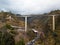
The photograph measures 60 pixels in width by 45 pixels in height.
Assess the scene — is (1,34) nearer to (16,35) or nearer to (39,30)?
(16,35)

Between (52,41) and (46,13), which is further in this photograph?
(46,13)

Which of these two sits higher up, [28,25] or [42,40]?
[28,25]

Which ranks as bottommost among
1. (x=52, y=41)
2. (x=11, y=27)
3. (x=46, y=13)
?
(x=52, y=41)

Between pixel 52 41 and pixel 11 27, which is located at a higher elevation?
pixel 11 27

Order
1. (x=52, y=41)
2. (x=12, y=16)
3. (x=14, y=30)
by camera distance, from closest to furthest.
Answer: (x=52, y=41) → (x=14, y=30) → (x=12, y=16)

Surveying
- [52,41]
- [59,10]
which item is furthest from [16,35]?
[59,10]

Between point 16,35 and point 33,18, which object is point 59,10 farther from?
point 16,35

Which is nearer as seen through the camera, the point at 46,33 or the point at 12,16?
the point at 46,33

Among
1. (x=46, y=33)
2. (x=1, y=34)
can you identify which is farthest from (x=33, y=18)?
(x=1, y=34)

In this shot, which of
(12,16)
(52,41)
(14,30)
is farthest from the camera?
(12,16)
